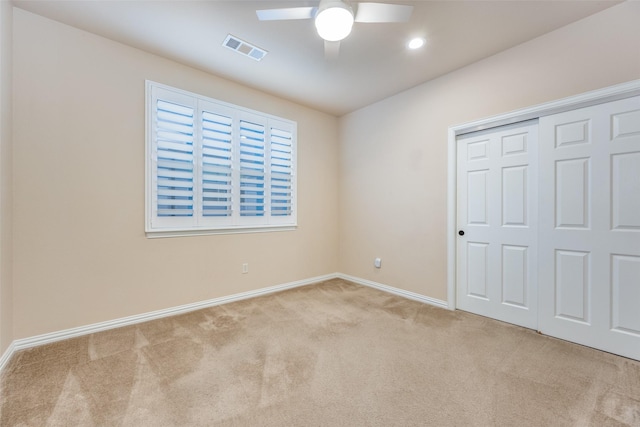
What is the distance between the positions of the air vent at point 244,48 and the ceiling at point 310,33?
6cm

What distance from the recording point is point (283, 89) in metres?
3.51

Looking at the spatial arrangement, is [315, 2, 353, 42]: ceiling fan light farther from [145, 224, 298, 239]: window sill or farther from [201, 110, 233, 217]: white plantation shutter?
[145, 224, 298, 239]: window sill

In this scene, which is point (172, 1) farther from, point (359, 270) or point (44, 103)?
point (359, 270)

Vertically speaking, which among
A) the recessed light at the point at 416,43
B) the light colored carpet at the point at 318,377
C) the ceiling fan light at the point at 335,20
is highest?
the recessed light at the point at 416,43

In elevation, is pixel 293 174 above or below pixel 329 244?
above

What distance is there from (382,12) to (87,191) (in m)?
2.91

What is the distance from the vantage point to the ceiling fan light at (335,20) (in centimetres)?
166

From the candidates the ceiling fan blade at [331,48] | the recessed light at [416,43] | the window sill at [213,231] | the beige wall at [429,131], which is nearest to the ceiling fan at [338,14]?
the ceiling fan blade at [331,48]

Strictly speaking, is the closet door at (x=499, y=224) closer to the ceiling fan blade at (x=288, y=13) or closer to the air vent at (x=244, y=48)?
the ceiling fan blade at (x=288, y=13)

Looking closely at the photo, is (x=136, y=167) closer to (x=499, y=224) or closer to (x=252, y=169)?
(x=252, y=169)

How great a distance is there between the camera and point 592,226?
2230mm

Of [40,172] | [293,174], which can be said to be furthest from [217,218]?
[40,172]

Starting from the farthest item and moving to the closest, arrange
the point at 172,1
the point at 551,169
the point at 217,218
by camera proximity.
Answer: the point at 217,218
the point at 551,169
the point at 172,1

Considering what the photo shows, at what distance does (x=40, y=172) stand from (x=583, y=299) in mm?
4802
